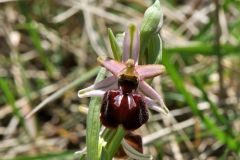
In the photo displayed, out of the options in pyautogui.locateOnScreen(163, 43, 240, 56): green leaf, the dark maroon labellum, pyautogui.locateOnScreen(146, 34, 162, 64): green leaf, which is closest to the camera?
the dark maroon labellum

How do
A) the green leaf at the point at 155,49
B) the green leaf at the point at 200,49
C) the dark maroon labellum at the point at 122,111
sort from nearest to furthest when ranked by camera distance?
the dark maroon labellum at the point at 122,111 → the green leaf at the point at 155,49 → the green leaf at the point at 200,49

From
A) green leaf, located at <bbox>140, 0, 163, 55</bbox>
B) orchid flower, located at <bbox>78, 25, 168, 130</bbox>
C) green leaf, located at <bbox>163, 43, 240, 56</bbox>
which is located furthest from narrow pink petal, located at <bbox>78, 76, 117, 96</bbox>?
green leaf, located at <bbox>163, 43, 240, 56</bbox>

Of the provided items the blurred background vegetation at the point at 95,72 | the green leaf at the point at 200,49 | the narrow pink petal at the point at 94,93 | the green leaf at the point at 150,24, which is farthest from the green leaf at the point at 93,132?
the green leaf at the point at 200,49

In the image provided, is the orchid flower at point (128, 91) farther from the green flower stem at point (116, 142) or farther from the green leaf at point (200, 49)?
the green leaf at point (200, 49)

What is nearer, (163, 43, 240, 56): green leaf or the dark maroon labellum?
the dark maroon labellum

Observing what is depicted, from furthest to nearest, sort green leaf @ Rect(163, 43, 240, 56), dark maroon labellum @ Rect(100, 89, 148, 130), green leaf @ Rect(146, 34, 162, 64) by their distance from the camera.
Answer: green leaf @ Rect(163, 43, 240, 56) < green leaf @ Rect(146, 34, 162, 64) < dark maroon labellum @ Rect(100, 89, 148, 130)

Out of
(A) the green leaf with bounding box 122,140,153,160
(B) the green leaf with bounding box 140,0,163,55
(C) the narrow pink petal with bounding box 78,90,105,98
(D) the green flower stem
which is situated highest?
(B) the green leaf with bounding box 140,0,163,55

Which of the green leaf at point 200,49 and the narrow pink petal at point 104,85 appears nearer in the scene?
the narrow pink petal at point 104,85

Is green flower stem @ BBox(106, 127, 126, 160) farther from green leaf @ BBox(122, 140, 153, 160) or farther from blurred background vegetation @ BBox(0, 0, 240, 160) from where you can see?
blurred background vegetation @ BBox(0, 0, 240, 160)

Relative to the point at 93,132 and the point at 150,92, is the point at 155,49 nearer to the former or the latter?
the point at 150,92
